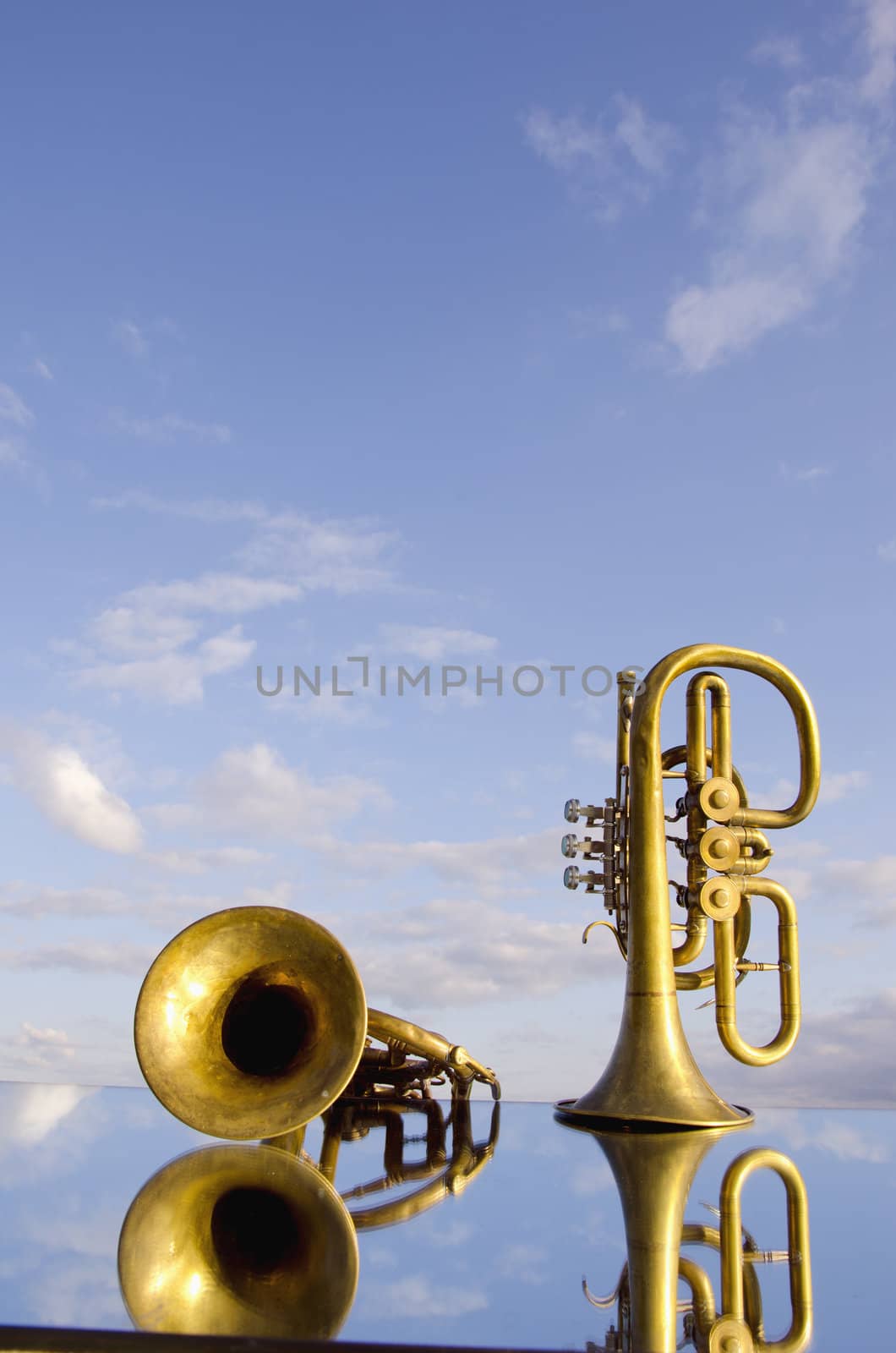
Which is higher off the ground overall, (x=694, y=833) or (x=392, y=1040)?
(x=694, y=833)

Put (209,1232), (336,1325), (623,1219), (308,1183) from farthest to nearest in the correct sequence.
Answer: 1. (308,1183)
2. (623,1219)
3. (209,1232)
4. (336,1325)

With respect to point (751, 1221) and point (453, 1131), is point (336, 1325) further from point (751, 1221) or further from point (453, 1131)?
point (453, 1131)

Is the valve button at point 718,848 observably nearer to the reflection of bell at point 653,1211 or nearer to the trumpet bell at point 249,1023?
the reflection of bell at point 653,1211

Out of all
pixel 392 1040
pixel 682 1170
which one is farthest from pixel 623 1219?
pixel 392 1040

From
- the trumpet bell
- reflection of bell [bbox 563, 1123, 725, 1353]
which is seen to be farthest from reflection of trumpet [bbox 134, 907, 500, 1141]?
reflection of bell [bbox 563, 1123, 725, 1353]

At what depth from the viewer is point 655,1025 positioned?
4938mm

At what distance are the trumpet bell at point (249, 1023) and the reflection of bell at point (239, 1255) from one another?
0.23 metres

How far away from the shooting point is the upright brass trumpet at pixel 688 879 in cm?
491

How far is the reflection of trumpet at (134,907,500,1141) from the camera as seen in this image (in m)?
3.87

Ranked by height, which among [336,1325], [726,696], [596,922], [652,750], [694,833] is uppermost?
[726,696]

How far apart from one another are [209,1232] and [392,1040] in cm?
234

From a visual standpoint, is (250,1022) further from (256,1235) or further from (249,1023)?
(256,1235)

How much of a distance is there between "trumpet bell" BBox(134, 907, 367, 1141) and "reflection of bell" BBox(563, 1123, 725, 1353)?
3.63 ft

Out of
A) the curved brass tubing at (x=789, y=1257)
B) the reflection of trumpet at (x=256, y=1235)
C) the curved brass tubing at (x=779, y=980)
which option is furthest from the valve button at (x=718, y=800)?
the reflection of trumpet at (x=256, y=1235)
